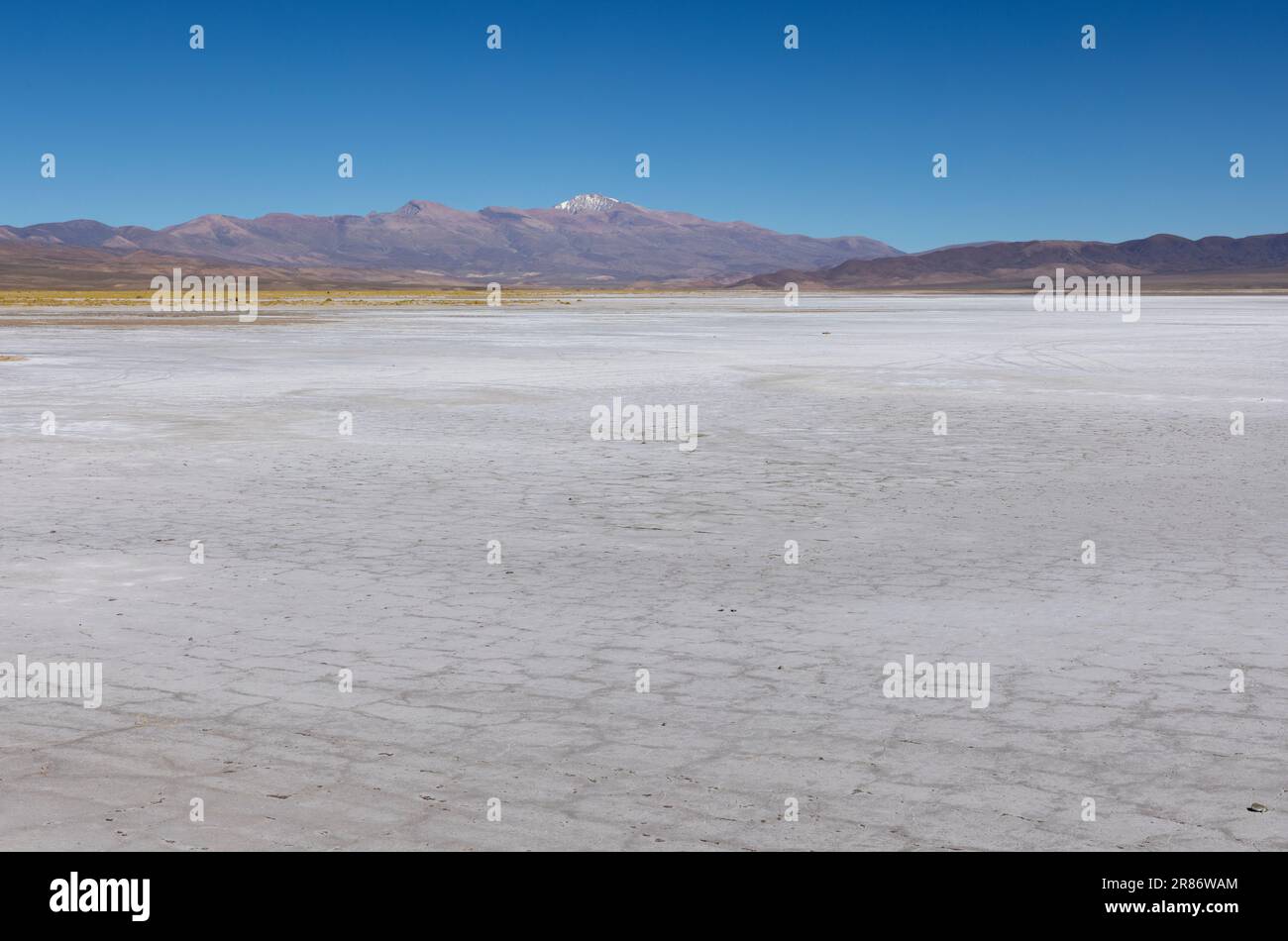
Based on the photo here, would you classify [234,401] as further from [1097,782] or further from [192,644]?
[1097,782]

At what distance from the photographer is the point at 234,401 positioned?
1881cm

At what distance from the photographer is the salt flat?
14.8 feet

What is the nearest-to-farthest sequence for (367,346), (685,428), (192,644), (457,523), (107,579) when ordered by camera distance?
(192,644)
(107,579)
(457,523)
(685,428)
(367,346)

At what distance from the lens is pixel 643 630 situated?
6.89 meters

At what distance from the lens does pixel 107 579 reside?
796 cm

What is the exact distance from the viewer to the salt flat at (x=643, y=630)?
450cm

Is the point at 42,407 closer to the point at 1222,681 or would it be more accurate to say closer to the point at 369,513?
the point at 369,513
